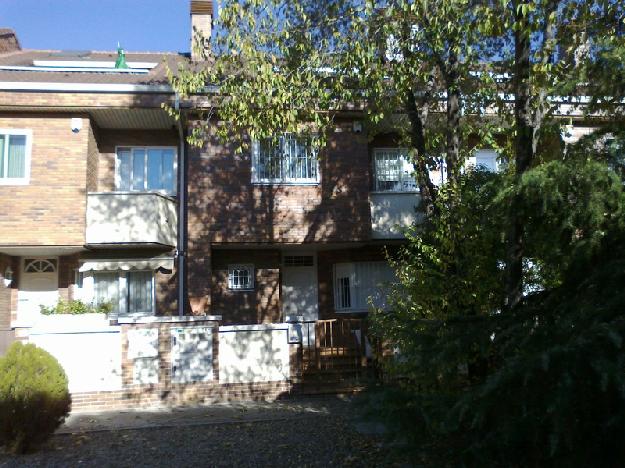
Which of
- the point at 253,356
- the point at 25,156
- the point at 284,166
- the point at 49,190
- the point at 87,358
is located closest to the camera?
the point at 87,358

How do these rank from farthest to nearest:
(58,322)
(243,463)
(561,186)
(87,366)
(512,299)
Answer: (58,322), (87,366), (243,463), (512,299), (561,186)

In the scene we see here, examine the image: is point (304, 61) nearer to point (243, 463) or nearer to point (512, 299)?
point (512, 299)

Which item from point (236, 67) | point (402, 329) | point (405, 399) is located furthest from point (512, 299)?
point (236, 67)

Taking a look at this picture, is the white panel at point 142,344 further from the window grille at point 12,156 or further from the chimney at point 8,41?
the chimney at point 8,41

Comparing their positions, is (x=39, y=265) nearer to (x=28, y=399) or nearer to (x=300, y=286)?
(x=300, y=286)

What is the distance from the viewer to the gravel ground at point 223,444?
25.9 ft

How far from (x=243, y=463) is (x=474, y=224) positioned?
4.15 m

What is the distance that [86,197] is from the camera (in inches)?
585

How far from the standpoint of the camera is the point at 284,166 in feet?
51.2

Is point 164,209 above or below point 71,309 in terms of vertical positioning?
above

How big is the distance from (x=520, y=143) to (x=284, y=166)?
344 inches

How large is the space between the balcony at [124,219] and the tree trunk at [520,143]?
9.43m

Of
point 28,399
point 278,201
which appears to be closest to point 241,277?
point 278,201

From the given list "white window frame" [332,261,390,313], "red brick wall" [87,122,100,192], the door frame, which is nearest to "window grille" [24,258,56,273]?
"red brick wall" [87,122,100,192]
